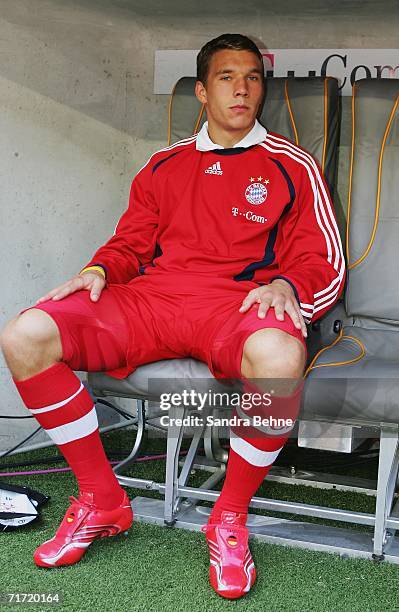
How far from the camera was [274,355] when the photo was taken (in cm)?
179

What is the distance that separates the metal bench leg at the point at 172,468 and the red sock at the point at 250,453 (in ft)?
0.83

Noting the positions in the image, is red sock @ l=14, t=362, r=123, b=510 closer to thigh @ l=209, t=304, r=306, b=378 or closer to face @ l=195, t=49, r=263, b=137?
thigh @ l=209, t=304, r=306, b=378

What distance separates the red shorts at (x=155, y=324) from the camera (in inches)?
76.8

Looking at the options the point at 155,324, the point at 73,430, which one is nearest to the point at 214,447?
the point at 155,324

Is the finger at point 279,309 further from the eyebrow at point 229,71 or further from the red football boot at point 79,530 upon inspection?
the eyebrow at point 229,71

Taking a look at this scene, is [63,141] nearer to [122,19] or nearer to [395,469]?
[122,19]

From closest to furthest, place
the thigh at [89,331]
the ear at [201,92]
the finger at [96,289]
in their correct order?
the thigh at [89,331]
the finger at [96,289]
the ear at [201,92]

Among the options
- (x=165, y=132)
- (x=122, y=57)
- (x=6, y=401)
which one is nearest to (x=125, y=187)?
(x=165, y=132)

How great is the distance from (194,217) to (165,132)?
961 millimetres

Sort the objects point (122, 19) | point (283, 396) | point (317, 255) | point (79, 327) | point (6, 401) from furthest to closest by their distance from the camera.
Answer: point (122, 19), point (6, 401), point (317, 255), point (79, 327), point (283, 396)

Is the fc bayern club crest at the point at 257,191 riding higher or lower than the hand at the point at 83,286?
higher


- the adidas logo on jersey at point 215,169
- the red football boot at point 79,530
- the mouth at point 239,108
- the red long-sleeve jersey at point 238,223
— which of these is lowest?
the red football boot at point 79,530

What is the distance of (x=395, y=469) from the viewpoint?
80.7 inches

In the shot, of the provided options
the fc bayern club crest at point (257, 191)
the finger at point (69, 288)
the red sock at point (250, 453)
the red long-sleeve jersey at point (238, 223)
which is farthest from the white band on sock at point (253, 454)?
the fc bayern club crest at point (257, 191)
